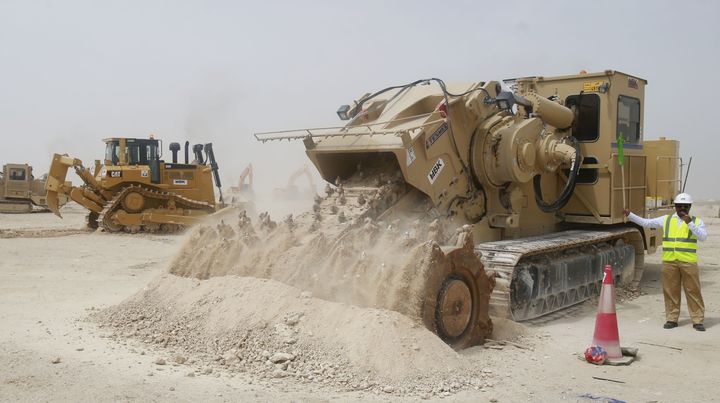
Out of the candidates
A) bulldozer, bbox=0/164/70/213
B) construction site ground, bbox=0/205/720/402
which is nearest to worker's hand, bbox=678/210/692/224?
construction site ground, bbox=0/205/720/402

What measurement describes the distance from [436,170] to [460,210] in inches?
29.5

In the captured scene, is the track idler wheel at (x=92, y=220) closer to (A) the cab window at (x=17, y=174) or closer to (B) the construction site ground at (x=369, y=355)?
(A) the cab window at (x=17, y=174)

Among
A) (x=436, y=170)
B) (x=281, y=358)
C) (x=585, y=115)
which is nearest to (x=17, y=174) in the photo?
(x=585, y=115)

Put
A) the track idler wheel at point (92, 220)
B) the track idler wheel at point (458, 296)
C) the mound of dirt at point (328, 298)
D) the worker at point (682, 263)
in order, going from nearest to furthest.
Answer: the mound of dirt at point (328, 298)
the track idler wheel at point (458, 296)
the worker at point (682, 263)
the track idler wheel at point (92, 220)

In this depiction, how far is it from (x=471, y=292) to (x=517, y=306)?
4.65 ft

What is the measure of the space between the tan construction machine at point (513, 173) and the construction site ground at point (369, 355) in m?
0.49

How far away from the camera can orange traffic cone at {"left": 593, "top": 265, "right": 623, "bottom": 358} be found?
627 centimetres

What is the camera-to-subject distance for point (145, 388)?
5094mm

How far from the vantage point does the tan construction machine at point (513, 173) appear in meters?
7.38

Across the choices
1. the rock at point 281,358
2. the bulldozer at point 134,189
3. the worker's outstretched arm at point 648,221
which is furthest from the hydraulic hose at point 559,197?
the bulldozer at point 134,189

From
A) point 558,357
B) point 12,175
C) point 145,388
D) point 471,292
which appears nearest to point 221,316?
point 145,388

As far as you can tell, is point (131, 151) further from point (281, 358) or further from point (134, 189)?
point (281, 358)

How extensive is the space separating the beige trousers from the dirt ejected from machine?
122cm

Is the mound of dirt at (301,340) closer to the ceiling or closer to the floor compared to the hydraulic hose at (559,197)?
closer to the floor
